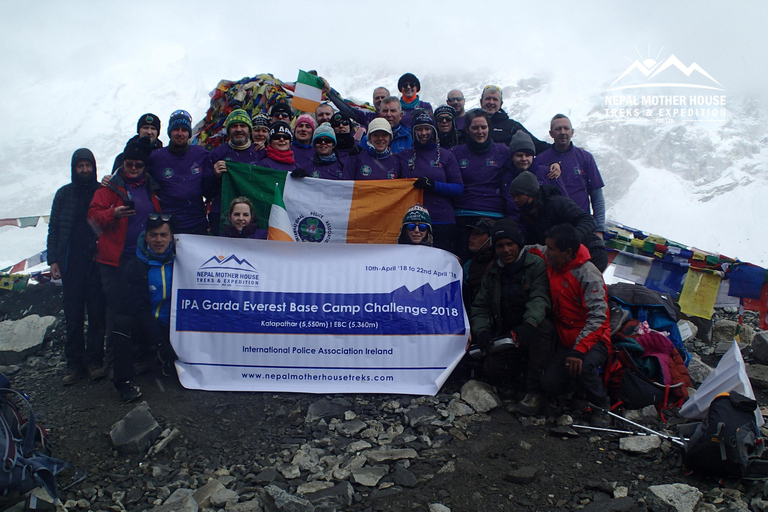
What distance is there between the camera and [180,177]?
5.65 m

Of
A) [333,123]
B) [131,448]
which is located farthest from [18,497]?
[333,123]

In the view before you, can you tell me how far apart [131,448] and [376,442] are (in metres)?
1.86

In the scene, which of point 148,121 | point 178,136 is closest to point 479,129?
point 178,136

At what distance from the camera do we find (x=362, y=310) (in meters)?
4.92

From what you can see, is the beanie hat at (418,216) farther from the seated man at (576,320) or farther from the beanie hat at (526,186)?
the seated man at (576,320)

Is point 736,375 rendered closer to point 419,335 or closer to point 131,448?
point 419,335

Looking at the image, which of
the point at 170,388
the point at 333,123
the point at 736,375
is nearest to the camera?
the point at 736,375

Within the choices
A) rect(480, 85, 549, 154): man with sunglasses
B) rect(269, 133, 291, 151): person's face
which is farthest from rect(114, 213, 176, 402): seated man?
rect(480, 85, 549, 154): man with sunglasses

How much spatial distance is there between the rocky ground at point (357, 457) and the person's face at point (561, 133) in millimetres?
3103

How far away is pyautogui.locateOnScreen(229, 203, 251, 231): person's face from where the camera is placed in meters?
5.22

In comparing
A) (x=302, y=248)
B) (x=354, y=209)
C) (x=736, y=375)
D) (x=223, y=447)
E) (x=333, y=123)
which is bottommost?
(x=223, y=447)

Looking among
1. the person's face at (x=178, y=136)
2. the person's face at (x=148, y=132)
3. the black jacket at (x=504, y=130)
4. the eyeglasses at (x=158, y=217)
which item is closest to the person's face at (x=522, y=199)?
the black jacket at (x=504, y=130)

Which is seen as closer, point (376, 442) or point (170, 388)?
point (376, 442)

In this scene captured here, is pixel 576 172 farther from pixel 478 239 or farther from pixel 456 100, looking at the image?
pixel 456 100
